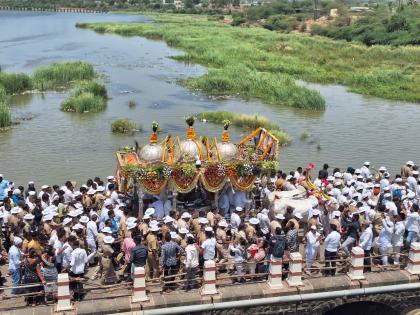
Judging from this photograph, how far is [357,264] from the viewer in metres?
11.3

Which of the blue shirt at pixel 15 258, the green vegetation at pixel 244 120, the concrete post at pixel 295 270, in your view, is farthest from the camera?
the green vegetation at pixel 244 120

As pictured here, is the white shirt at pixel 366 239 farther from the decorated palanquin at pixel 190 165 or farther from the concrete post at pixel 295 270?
the decorated palanquin at pixel 190 165

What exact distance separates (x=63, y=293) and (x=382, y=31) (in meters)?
70.7

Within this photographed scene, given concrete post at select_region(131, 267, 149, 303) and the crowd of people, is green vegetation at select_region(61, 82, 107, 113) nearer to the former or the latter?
the crowd of people

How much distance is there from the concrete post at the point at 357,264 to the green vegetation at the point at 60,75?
33.3 m

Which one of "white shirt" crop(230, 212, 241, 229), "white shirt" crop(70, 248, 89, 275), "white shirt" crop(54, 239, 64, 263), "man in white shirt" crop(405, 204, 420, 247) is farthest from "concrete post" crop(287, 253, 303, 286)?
"white shirt" crop(54, 239, 64, 263)

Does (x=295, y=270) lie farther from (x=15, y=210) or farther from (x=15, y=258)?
(x=15, y=210)

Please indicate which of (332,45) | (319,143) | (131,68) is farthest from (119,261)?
(332,45)

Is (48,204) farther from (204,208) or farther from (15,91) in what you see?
(15,91)

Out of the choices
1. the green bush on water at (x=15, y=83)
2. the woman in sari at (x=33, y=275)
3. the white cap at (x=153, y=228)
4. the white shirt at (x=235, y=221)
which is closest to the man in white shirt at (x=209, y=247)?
the white cap at (x=153, y=228)

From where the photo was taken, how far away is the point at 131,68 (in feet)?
173

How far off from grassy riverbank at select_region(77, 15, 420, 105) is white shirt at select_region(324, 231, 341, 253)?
25.4 m

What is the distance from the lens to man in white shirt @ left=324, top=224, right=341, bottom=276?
11406 millimetres

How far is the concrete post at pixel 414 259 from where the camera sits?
37.7 feet
